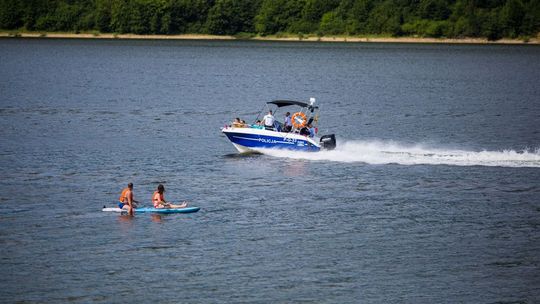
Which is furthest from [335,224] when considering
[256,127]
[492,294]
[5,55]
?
[5,55]

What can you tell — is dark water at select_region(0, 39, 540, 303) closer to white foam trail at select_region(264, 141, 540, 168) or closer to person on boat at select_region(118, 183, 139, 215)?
white foam trail at select_region(264, 141, 540, 168)

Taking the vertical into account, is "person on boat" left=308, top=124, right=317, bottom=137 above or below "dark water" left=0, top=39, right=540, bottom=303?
above

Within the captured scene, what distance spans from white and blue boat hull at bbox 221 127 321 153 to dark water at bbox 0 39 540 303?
779 millimetres

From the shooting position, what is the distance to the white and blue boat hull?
5194 centimetres

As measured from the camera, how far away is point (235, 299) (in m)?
29.4

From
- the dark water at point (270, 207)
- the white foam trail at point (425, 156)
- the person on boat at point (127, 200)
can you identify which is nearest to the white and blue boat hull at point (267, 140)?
the white foam trail at point (425, 156)

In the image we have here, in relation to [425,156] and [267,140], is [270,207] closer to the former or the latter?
[267,140]

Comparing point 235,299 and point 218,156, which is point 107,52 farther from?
point 235,299

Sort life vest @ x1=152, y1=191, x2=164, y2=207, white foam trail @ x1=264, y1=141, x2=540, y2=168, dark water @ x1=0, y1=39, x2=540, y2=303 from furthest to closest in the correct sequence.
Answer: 1. white foam trail @ x1=264, y1=141, x2=540, y2=168
2. life vest @ x1=152, y1=191, x2=164, y2=207
3. dark water @ x1=0, y1=39, x2=540, y2=303

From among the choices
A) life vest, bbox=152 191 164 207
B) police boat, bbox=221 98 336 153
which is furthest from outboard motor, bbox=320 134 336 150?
life vest, bbox=152 191 164 207

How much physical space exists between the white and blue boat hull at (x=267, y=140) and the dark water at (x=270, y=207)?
0.78 meters

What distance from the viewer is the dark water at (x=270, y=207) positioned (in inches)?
1219

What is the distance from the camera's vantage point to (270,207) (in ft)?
135

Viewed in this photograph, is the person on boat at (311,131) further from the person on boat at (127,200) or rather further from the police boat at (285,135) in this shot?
the person on boat at (127,200)
